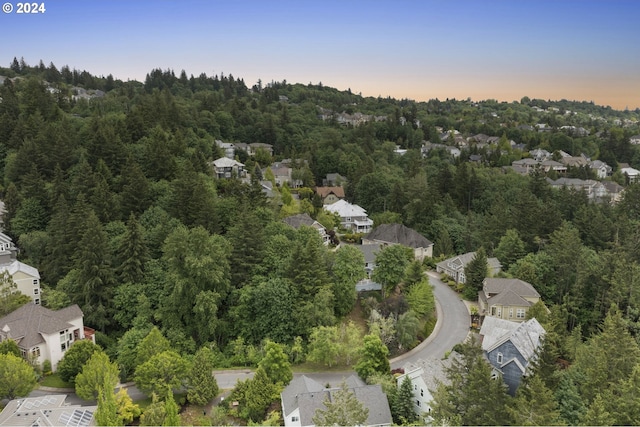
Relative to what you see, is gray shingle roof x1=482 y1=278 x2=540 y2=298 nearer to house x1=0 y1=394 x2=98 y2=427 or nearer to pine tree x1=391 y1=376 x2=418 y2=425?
pine tree x1=391 y1=376 x2=418 y2=425

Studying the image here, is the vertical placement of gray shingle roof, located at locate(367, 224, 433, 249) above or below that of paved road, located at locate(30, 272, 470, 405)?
above

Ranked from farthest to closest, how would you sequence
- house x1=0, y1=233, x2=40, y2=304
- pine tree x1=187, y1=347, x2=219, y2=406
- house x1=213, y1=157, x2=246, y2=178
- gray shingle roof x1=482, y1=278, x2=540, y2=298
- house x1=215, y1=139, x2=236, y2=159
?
house x1=215, y1=139, x2=236, y2=159
house x1=213, y1=157, x2=246, y2=178
gray shingle roof x1=482, y1=278, x2=540, y2=298
house x1=0, y1=233, x2=40, y2=304
pine tree x1=187, y1=347, x2=219, y2=406

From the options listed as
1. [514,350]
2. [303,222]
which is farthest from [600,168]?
[514,350]

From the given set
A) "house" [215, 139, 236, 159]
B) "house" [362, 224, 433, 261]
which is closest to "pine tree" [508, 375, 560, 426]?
"house" [362, 224, 433, 261]

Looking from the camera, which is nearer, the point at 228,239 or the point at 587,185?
the point at 228,239

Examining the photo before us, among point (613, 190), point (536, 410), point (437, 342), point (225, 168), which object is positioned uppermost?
point (225, 168)

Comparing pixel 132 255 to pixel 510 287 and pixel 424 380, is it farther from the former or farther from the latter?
pixel 510 287
